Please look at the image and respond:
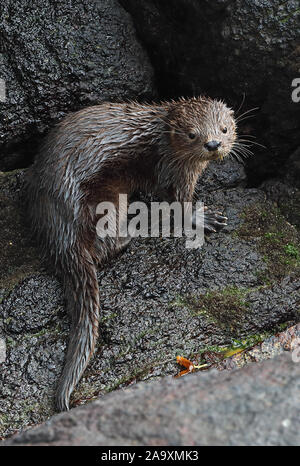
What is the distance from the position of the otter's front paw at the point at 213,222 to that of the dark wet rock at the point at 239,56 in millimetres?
647

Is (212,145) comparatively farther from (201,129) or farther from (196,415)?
(196,415)

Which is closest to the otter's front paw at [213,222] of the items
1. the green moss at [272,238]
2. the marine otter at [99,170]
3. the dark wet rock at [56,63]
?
the marine otter at [99,170]

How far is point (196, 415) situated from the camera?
2121 mm

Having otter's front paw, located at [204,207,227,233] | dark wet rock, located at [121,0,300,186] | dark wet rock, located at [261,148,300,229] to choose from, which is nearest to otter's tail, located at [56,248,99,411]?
otter's front paw, located at [204,207,227,233]

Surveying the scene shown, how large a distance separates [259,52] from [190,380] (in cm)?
273

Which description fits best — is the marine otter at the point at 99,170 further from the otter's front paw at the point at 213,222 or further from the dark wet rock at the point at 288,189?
the dark wet rock at the point at 288,189

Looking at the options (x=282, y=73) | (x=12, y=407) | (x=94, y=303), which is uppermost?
(x=282, y=73)

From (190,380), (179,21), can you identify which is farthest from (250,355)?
(179,21)

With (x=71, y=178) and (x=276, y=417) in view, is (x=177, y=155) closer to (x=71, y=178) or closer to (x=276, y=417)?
(x=71, y=178)

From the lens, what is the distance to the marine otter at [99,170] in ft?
12.4

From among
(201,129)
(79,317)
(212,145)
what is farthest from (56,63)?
(79,317)

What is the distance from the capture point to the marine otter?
3.78 m

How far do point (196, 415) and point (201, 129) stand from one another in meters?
2.24

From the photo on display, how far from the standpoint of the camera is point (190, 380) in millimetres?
2367
